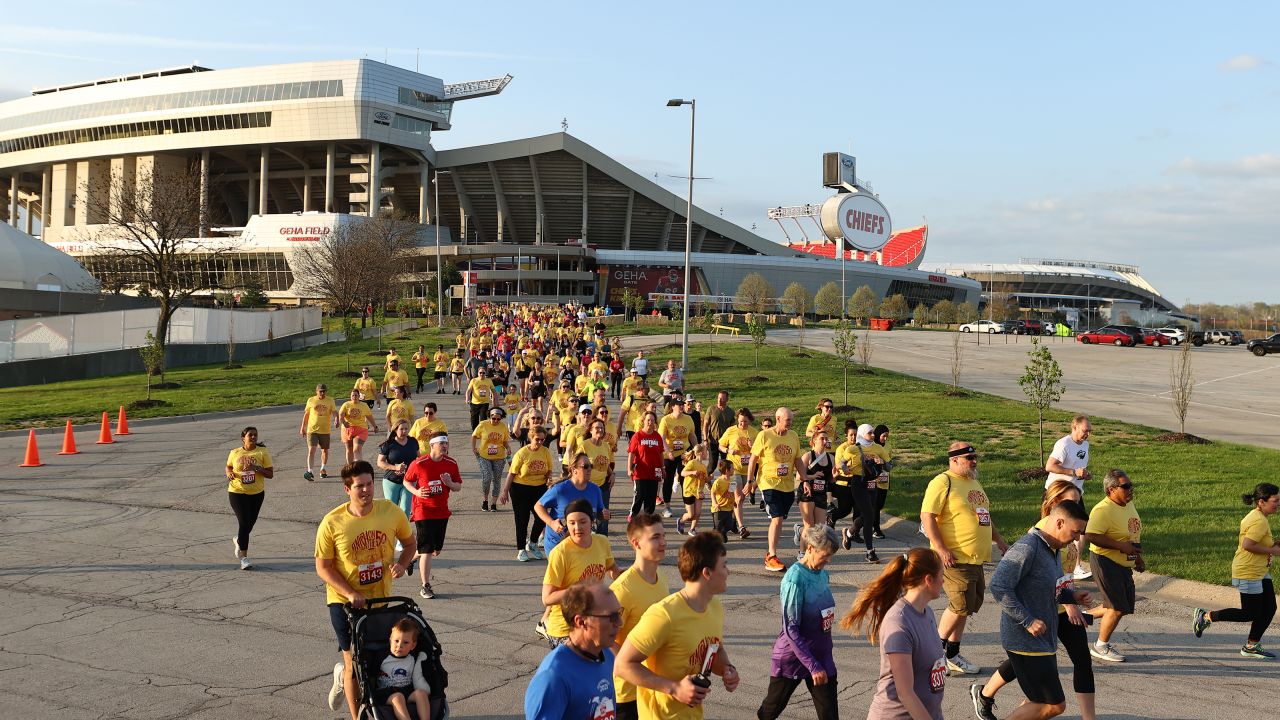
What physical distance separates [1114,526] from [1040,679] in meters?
2.74

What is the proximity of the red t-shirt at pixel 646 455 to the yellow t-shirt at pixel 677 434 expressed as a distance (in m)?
1.10

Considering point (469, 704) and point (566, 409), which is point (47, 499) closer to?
point (566, 409)

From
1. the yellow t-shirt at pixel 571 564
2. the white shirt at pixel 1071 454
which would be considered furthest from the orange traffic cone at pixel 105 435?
the white shirt at pixel 1071 454

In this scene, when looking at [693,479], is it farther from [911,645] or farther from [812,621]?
[911,645]

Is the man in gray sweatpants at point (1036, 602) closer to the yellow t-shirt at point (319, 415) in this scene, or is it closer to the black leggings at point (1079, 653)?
the black leggings at point (1079, 653)

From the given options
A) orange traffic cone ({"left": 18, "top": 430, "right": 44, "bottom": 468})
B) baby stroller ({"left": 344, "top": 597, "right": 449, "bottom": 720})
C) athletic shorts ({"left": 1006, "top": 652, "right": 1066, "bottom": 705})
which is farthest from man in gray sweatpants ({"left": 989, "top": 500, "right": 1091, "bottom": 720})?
orange traffic cone ({"left": 18, "top": 430, "right": 44, "bottom": 468})

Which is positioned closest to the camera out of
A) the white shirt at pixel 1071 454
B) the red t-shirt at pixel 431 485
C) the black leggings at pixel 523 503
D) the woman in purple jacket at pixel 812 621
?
the woman in purple jacket at pixel 812 621

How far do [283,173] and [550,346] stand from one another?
95.3 m

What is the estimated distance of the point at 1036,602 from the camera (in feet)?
17.5

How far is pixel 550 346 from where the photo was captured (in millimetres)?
33500

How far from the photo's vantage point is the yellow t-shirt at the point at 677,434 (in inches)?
518

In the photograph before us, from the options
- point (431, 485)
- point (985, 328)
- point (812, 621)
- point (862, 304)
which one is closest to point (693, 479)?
point (431, 485)

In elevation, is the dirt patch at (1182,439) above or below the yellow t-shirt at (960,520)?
below

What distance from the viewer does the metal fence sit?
113 feet
